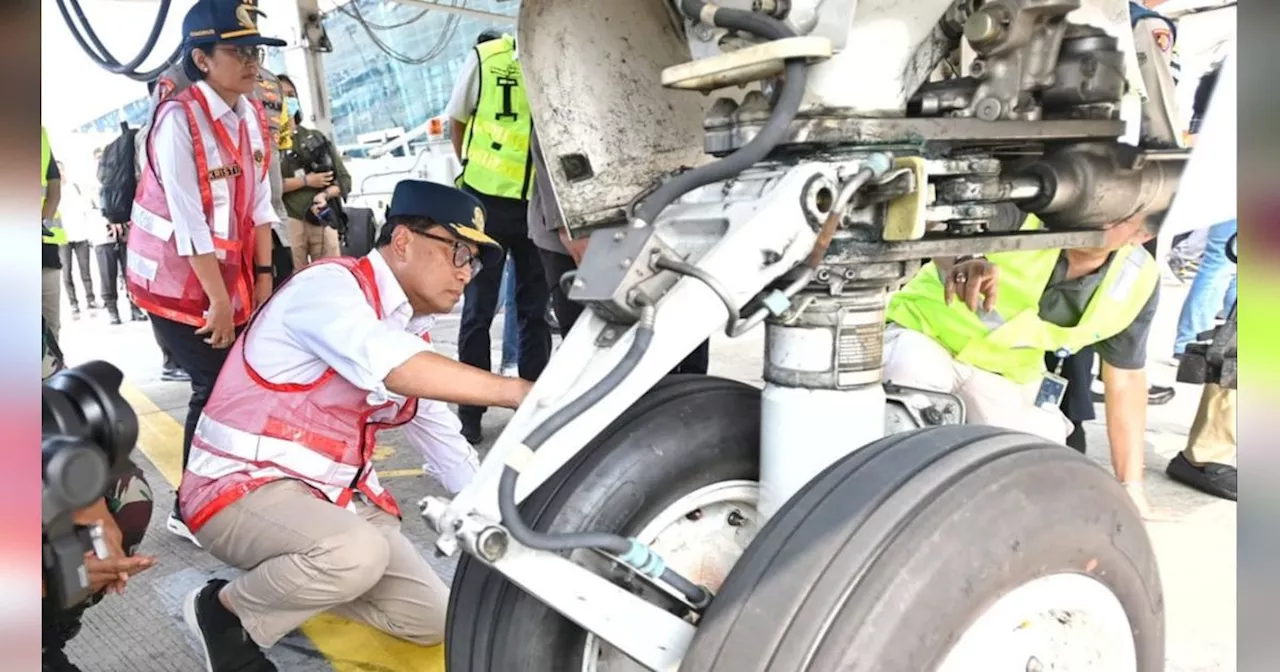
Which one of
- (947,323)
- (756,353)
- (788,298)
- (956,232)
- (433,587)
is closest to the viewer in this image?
(788,298)

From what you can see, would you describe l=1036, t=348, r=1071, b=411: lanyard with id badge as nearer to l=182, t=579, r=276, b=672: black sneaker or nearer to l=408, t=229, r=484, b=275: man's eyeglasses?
l=408, t=229, r=484, b=275: man's eyeglasses

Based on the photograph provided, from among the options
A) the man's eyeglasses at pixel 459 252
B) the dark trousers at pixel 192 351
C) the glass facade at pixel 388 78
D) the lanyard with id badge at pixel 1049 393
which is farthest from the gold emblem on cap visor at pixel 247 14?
the glass facade at pixel 388 78

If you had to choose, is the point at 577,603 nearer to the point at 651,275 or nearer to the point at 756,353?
the point at 651,275

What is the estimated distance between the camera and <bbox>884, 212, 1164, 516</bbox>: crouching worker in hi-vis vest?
2.79m

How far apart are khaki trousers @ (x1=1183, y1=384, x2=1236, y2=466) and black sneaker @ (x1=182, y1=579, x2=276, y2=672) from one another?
119 inches

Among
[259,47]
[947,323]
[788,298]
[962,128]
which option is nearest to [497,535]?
[788,298]

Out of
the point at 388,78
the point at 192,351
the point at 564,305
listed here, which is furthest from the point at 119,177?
the point at 388,78

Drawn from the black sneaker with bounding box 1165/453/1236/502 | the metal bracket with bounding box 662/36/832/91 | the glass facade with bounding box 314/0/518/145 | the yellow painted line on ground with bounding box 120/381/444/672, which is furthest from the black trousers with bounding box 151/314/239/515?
the glass facade with bounding box 314/0/518/145

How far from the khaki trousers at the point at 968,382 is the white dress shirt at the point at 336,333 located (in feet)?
4.26

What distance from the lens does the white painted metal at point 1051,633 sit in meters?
1.21

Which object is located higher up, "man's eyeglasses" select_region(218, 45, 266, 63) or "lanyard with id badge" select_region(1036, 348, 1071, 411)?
"man's eyeglasses" select_region(218, 45, 266, 63)

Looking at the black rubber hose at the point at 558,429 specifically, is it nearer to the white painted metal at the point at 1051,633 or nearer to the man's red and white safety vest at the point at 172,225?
the white painted metal at the point at 1051,633

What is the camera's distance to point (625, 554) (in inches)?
49.4

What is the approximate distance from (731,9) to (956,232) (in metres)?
0.46
